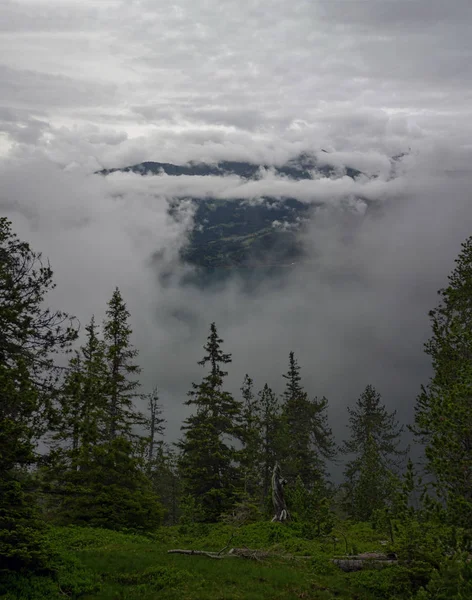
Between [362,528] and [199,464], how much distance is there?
1169 centimetres

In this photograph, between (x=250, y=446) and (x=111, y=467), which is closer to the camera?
(x=111, y=467)

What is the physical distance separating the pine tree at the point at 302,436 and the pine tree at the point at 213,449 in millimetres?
8176

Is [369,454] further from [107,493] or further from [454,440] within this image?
[454,440]

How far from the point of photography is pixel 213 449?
111 ft

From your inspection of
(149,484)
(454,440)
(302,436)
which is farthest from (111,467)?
(302,436)

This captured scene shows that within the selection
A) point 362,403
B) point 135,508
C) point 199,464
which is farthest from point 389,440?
point 135,508

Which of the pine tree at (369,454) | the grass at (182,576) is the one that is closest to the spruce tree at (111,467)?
the grass at (182,576)

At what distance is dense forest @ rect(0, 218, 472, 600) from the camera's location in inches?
505

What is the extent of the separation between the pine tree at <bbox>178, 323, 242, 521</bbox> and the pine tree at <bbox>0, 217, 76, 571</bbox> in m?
20.3

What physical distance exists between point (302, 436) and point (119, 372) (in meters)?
Answer: 21.0

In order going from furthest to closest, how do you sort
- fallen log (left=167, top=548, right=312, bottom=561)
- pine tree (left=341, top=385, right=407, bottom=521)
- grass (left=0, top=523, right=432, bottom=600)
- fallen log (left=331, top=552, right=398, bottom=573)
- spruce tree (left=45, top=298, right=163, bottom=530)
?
pine tree (left=341, top=385, right=407, bottom=521)
spruce tree (left=45, top=298, right=163, bottom=530)
fallen log (left=167, top=548, right=312, bottom=561)
fallen log (left=331, top=552, right=398, bottom=573)
grass (left=0, top=523, right=432, bottom=600)

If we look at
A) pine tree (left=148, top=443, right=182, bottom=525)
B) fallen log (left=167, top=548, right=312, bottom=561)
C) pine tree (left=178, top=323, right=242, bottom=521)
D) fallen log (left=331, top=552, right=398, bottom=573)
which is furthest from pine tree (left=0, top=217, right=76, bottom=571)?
pine tree (left=148, top=443, right=182, bottom=525)

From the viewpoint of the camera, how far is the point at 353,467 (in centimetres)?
5066

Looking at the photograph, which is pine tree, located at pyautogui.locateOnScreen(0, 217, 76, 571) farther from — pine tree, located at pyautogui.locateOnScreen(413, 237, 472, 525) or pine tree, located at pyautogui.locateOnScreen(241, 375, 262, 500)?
pine tree, located at pyautogui.locateOnScreen(241, 375, 262, 500)
